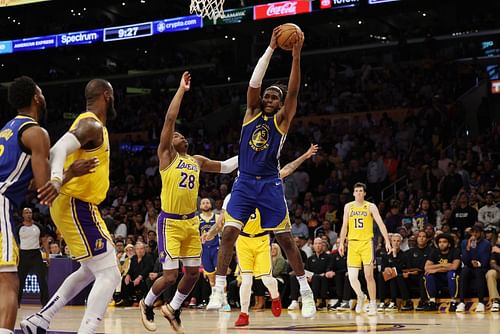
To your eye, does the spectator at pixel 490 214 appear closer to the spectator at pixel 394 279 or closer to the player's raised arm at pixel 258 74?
the spectator at pixel 394 279

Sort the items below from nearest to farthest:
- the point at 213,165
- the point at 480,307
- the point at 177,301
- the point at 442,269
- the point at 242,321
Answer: the point at 177,301 → the point at 213,165 → the point at 242,321 → the point at 480,307 → the point at 442,269

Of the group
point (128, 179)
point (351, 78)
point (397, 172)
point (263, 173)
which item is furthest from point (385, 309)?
point (351, 78)

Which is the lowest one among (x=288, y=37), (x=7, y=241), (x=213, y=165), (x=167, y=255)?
(x=167, y=255)

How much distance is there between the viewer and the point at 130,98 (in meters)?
31.0

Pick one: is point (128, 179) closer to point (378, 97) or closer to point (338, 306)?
point (378, 97)

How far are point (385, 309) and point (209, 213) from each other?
3800 mm

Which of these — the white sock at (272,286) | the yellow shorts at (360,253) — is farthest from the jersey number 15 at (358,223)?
the white sock at (272,286)

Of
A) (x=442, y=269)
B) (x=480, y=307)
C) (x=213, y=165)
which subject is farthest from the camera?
(x=442, y=269)

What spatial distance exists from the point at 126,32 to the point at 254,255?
48.7 ft

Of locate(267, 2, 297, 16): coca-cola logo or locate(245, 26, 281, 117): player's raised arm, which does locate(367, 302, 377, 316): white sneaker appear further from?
locate(267, 2, 297, 16): coca-cola logo

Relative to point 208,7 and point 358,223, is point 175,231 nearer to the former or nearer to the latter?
point 208,7

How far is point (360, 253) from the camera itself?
13.5m

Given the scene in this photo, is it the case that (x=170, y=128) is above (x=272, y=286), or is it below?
above

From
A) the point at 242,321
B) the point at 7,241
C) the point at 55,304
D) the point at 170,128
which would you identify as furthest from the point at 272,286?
the point at 7,241
